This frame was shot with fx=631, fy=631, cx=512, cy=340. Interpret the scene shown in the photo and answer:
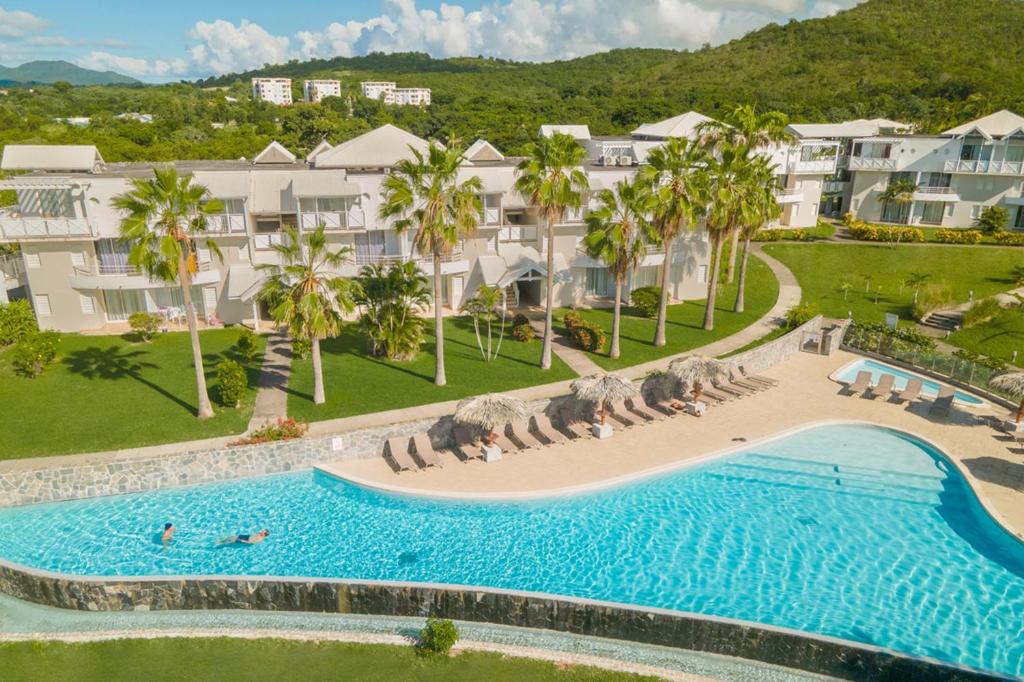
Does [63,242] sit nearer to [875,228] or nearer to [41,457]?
[41,457]

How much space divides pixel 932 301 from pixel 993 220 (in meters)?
22.9

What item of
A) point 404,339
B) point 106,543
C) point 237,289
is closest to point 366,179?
point 237,289

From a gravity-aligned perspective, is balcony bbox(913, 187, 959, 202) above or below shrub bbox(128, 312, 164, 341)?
above

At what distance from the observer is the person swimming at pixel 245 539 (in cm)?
1900

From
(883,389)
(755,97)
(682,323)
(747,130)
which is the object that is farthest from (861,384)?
(755,97)

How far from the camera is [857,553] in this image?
18750mm

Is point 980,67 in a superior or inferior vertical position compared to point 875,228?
superior

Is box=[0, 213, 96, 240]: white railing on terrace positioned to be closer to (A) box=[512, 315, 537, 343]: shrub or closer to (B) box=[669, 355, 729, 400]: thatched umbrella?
(A) box=[512, 315, 537, 343]: shrub

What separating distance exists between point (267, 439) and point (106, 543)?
18.8 ft

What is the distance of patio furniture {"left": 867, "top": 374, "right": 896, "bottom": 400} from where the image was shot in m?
29.2

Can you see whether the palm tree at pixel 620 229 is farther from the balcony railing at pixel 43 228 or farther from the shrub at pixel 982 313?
the balcony railing at pixel 43 228

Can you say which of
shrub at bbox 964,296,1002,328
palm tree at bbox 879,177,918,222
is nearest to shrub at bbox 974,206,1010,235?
palm tree at bbox 879,177,918,222

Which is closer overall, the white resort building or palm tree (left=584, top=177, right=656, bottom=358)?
palm tree (left=584, top=177, right=656, bottom=358)

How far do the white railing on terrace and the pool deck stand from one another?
2165cm
